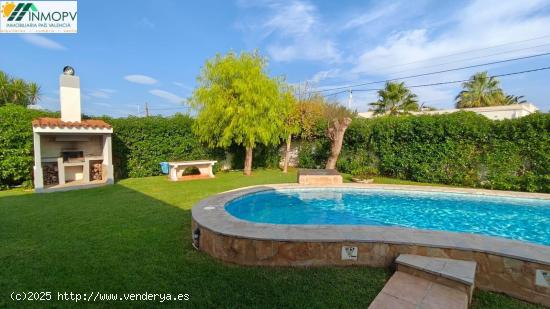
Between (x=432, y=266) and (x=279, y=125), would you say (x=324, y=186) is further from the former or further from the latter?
(x=432, y=266)

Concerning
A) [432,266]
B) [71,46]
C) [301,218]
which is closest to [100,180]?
[71,46]

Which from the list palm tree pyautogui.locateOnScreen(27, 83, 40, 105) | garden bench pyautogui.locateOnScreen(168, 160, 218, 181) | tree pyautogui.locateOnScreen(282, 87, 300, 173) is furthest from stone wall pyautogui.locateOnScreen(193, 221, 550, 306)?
palm tree pyautogui.locateOnScreen(27, 83, 40, 105)

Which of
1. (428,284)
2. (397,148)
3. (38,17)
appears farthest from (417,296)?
(38,17)

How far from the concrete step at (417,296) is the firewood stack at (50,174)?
12.5 m

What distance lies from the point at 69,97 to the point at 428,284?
13.1 meters

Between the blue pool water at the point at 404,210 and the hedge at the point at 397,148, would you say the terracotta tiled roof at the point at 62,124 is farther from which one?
the blue pool water at the point at 404,210

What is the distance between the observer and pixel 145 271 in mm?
3709

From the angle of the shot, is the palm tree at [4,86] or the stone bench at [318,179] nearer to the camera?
the stone bench at [318,179]

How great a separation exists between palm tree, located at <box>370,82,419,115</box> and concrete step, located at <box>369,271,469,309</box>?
26.8 m

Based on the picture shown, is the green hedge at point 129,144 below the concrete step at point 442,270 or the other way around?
the other way around

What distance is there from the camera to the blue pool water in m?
6.59

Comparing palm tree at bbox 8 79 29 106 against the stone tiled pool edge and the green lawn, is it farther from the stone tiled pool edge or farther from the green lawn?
the stone tiled pool edge

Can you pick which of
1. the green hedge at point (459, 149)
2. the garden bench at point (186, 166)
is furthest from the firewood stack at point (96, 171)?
the green hedge at point (459, 149)

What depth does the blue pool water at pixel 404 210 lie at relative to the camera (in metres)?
6.59
